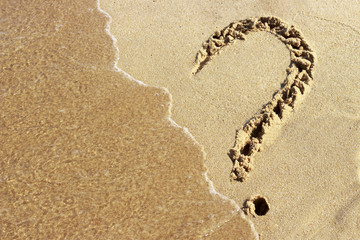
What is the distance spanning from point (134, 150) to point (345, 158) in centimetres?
160

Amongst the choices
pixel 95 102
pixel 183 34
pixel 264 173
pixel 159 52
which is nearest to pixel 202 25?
pixel 183 34

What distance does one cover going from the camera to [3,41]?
3670mm

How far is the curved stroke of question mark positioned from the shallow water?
13.3 inches

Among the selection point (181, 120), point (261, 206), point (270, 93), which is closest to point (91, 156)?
point (181, 120)

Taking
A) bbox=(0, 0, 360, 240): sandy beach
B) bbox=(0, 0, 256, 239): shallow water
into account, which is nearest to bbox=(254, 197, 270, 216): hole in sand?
bbox=(0, 0, 360, 240): sandy beach

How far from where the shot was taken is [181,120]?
308 centimetres

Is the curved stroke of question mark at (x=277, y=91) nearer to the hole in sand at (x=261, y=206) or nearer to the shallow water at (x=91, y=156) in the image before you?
the hole in sand at (x=261, y=206)

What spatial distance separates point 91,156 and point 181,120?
0.79 meters

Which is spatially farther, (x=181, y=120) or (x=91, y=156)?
(x=181, y=120)

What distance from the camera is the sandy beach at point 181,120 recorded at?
2523mm

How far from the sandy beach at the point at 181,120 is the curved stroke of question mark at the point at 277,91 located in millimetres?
12

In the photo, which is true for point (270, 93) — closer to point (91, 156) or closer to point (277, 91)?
point (277, 91)

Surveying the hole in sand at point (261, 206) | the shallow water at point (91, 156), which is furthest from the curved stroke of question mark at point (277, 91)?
the shallow water at point (91, 156)

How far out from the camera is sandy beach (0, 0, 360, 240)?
8.28ft
